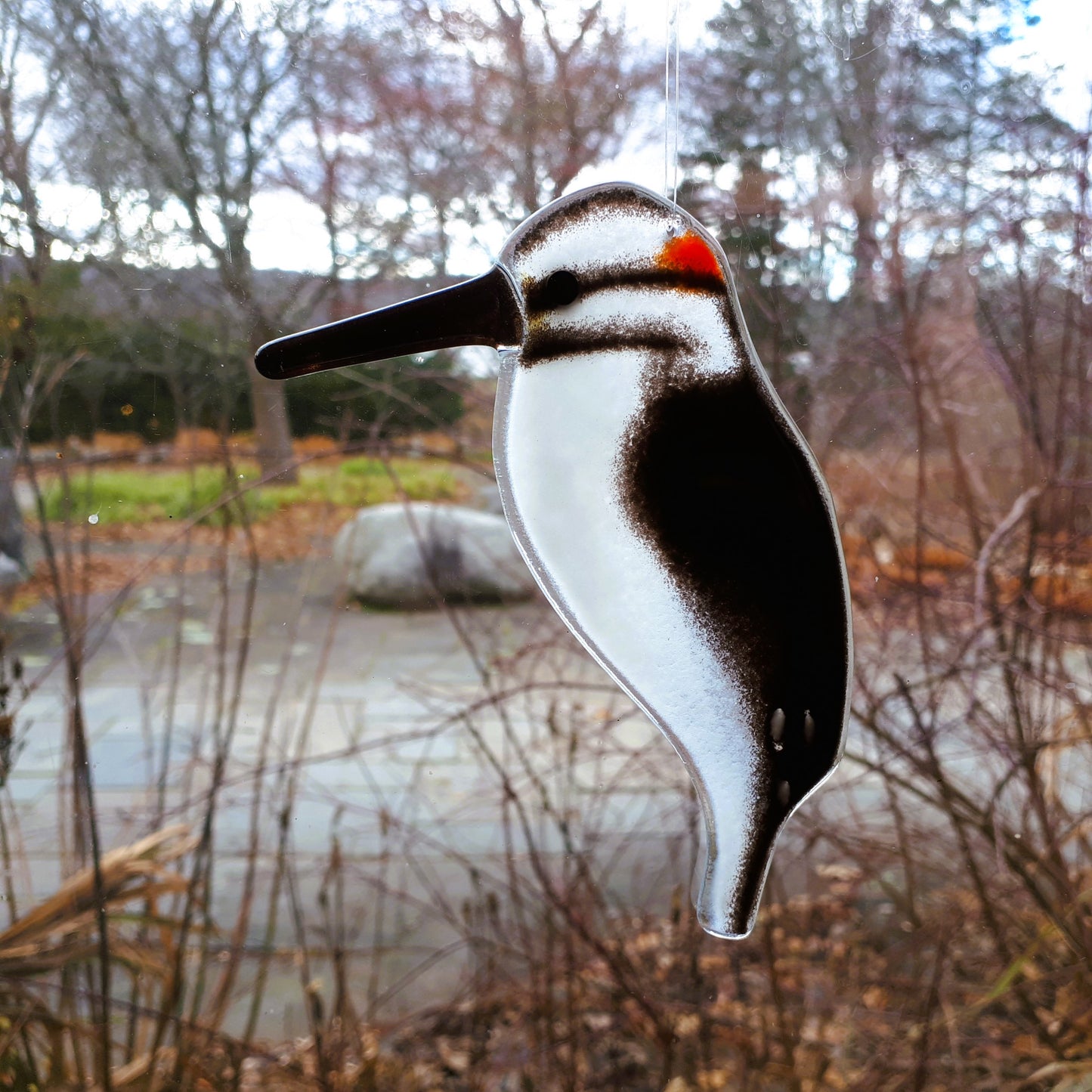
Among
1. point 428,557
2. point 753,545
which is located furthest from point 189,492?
point 753,545

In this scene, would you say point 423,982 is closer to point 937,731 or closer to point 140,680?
point 140,680

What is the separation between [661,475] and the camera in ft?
1.75

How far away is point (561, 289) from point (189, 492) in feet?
1.75

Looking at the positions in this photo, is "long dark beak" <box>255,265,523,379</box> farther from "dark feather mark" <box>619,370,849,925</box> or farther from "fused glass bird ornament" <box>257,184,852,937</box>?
"dark feather mark" <box>619,370,849,925</box>

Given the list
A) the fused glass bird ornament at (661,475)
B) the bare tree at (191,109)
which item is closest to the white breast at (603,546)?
the fused glass bird ornament at (661,475)

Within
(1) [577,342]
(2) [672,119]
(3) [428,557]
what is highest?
(2) [672,119]

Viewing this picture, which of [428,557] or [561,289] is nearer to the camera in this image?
[561,289]

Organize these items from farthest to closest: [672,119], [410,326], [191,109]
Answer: [191,109] → [672,119] → [410,326]

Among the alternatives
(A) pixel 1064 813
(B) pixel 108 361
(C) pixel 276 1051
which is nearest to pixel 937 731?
(A) pixel 1064 813

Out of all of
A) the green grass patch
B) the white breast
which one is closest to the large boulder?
the green grass patch

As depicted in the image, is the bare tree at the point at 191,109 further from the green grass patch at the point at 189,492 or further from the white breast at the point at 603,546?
the white breast at the point at 603,546

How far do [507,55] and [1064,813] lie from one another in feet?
3.37

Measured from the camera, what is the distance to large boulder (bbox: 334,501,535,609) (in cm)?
95

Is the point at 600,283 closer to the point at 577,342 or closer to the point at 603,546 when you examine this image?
the point at 577,342
